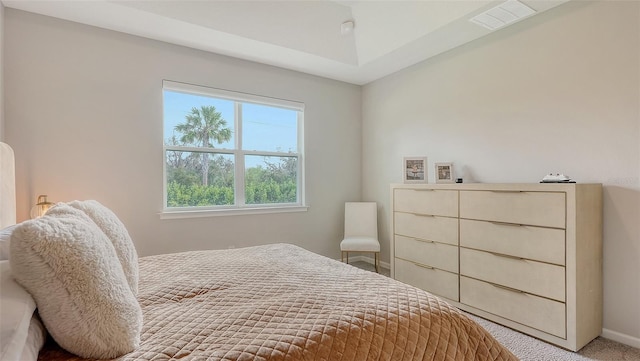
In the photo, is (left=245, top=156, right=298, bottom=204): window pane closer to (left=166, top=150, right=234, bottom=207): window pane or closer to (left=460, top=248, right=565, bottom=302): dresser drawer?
(left=166, top=150, right=234, bottom=207): window pane

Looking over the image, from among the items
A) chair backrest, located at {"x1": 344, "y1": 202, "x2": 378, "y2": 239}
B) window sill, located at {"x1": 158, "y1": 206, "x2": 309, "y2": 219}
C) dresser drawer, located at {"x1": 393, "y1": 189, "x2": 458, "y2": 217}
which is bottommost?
chair backrest, located at {"x1": 344, "y1": 202, "x2": 378, "y2": 239}

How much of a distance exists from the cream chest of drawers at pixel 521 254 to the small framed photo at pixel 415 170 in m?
0.38

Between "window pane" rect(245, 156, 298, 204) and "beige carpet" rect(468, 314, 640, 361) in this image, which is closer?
"beige carpet" rect(468, 314, 640, 361)

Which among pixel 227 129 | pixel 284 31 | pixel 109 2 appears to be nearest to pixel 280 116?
pixel 227 129

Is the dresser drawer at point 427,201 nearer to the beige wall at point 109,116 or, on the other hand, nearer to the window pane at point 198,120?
the beige wall at point 109,116

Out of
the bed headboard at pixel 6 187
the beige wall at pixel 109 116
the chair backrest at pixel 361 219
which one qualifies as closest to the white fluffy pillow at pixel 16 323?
the bed headboard at pixel 6 187

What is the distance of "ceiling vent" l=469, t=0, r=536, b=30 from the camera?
2.39 metres

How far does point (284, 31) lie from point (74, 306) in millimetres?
2869

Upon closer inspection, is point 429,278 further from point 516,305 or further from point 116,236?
point 116,236

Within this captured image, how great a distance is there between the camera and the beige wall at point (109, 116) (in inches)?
99.0

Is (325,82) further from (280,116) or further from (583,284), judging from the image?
(583,284)

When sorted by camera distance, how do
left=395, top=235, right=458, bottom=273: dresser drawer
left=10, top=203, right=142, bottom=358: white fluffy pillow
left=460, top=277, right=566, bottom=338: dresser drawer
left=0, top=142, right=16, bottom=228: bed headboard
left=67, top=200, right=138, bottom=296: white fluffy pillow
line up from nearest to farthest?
left=10, top=203, right=142, bottom=358: white fluffy pillow → left=67, top=200, right=138, bottom=296: white fluffy pillow → left=0, top=142, right=16, bottom=228: bed headboard → left=460, top=277, right=566, bottom=338: dresser drawer → left=395, top=235, right=458, bottom=273: dresser drawer

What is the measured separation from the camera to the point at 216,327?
1.05 metres

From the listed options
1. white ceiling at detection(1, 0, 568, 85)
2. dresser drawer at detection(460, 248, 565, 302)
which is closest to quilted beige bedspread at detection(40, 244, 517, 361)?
dresser drawer at detection(460, 248, 565, 302)
